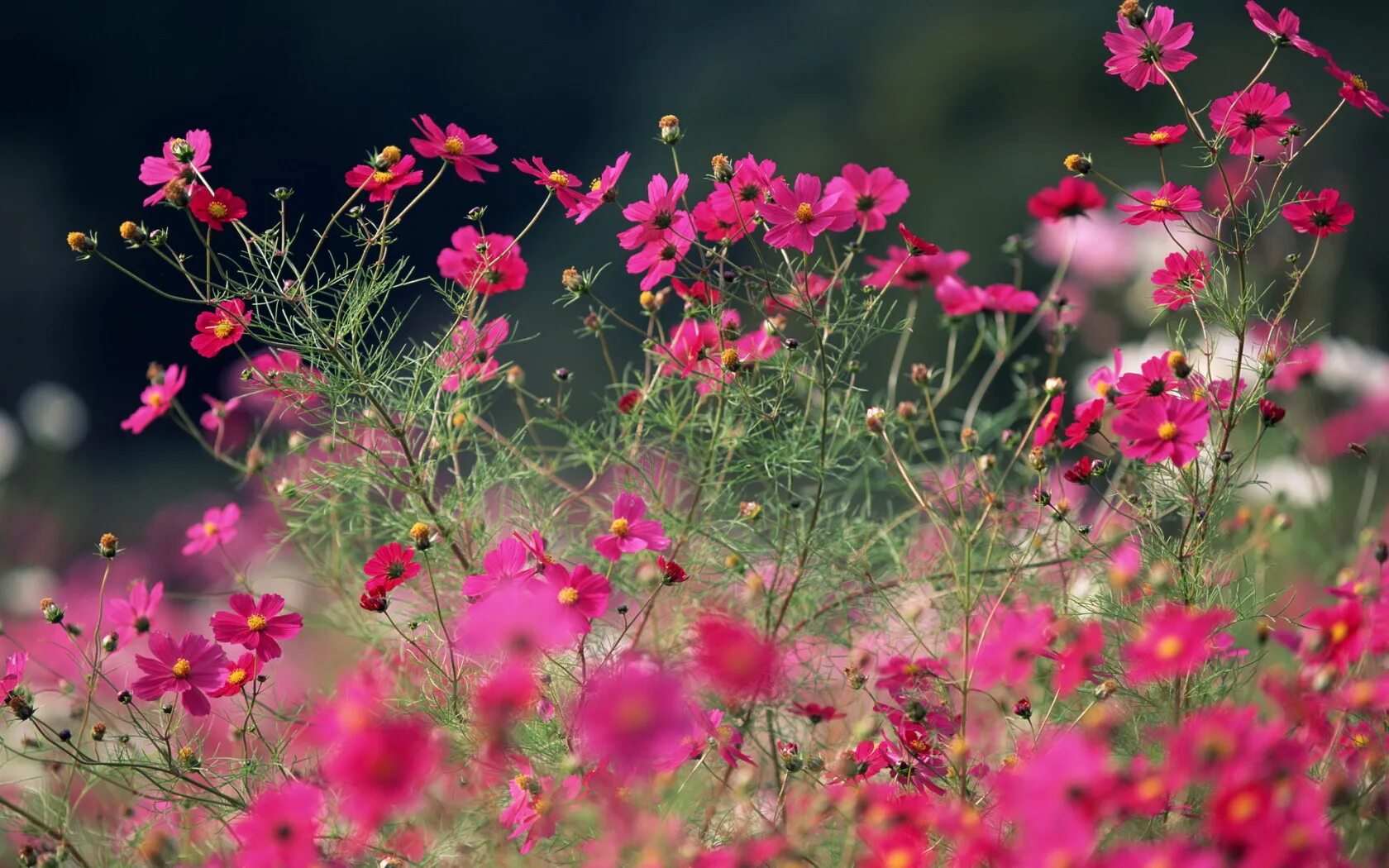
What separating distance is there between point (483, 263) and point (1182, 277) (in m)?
0.46

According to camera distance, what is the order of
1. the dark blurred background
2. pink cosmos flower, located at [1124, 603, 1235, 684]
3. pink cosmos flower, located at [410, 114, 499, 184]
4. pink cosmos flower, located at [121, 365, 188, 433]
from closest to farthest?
pink cosmos flower, located at [1124, 603, 1235, 684], pink cosmos flower, located at [410, 114, 499, 184], pink cosmos flower, located at [121, 365, 188, 433], the dark blurred background

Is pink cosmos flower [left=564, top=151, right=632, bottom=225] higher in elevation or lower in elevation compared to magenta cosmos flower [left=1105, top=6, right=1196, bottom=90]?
lower

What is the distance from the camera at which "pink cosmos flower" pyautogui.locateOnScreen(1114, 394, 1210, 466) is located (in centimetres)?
62

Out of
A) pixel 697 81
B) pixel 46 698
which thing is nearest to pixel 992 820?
pixel 46 698

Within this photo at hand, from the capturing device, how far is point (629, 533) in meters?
0.70

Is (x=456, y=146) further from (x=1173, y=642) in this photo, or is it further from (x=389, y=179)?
(x=1173, y=642)

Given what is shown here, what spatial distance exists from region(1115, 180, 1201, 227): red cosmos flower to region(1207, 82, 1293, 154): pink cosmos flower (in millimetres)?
39

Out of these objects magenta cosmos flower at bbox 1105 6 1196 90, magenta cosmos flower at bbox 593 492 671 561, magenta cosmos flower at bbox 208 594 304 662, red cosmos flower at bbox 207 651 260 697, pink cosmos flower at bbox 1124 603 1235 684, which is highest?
magenta cosmos flower at bbox 1105 6 1196 90

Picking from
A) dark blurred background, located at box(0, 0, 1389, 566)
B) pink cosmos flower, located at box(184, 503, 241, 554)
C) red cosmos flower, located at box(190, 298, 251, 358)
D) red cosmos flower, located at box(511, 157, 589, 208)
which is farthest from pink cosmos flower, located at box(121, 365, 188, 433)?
dark blurred background, located at box(0, 0, 1389, 566)

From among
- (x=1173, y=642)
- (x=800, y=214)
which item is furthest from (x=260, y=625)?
(x=1173, y=642)

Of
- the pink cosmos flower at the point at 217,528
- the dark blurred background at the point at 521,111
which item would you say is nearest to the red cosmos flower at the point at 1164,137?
the pink cosmos flower at the point at 217,528

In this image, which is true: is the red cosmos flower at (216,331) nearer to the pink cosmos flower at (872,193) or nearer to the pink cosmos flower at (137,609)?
the pink cosmos flower at (137,609)

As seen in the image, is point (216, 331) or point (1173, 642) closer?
point (1173, 642)

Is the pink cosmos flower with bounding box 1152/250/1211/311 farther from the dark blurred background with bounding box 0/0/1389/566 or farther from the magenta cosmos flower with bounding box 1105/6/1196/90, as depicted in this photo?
the dark blurred background with bounding box 0/0/1389/566
